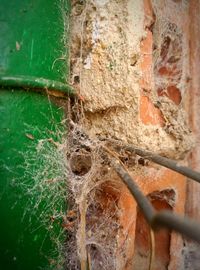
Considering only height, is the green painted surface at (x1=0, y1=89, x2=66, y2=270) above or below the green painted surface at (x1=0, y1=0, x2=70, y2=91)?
below

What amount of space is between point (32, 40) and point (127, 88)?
0.39 metres

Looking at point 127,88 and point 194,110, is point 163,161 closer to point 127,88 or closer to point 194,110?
point 127,88

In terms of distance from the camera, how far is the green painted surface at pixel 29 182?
1002 millimetres

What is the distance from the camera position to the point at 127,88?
1.17 meters

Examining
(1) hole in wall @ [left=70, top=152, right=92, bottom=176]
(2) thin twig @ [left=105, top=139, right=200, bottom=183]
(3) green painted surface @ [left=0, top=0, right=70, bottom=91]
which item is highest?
(3) green painted surface @ [left=0, top=0, right=70, bottom=91]

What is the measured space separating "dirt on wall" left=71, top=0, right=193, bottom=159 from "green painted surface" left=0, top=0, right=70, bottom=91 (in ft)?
0.31

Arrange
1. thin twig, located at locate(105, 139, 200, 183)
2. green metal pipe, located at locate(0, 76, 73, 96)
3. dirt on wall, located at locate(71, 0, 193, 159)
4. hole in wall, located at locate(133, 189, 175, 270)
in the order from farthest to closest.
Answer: hole in wall, located at locate(133, 189, 175, 270) < dirt on wall, located at locate(71, 0, 193, 159) < green metal pipe, located at locate(0, 76, 73, 96) < thin twig, located at locate(105, 139, 200, 183)

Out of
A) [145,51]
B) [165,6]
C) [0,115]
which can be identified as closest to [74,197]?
[0,115]

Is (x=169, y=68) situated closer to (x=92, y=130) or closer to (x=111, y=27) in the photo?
(x=111, y=27)

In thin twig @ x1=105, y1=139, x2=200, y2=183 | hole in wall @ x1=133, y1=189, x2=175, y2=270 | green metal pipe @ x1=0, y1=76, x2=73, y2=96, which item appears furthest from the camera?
hole in wall @ x1=133, y1=189, x2=175, y2=270

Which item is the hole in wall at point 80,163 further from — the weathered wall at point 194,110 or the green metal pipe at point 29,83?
the weathered wall at point 194,110

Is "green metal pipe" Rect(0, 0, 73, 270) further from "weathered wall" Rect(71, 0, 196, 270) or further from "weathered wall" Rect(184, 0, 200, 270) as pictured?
"weathered wall" Rect(184, 0, 200, 270)

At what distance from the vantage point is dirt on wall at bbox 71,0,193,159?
1178 millimetres

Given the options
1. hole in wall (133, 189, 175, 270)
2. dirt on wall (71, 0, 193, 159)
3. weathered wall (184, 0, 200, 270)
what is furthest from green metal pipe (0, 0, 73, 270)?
weathered wall (184, 0, 200, 270)
